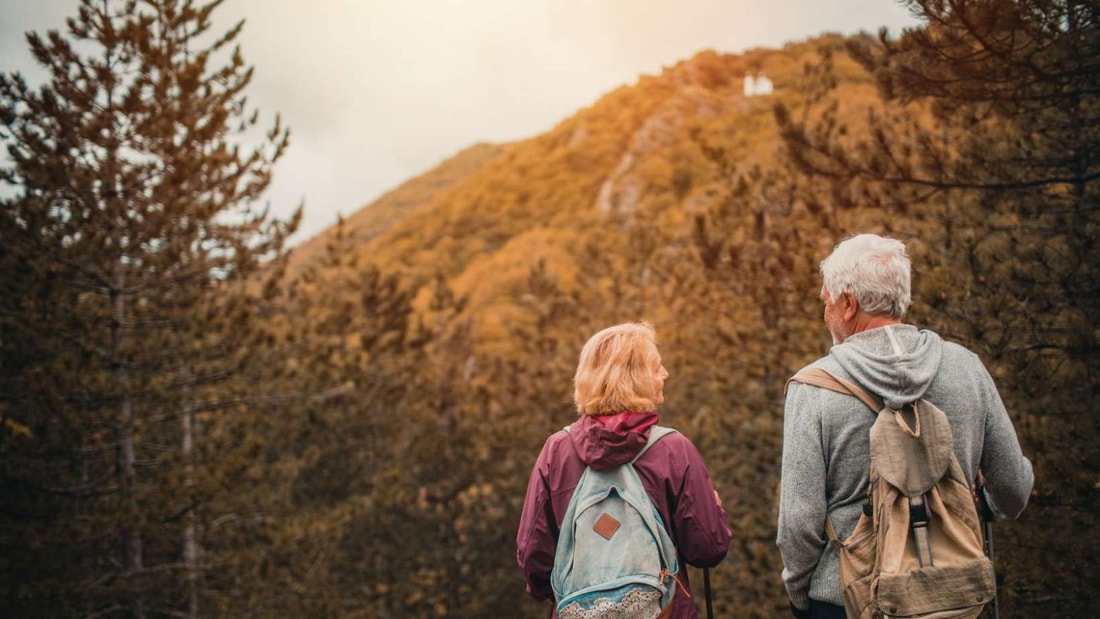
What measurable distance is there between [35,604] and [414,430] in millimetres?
11374

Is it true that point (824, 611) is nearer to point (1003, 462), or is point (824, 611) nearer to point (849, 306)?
point (1003, 462)

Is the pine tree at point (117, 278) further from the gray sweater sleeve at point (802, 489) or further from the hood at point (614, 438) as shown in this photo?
the gray sweater sleeve at point (802, 489)

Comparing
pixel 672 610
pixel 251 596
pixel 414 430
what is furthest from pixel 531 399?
pixel 672 610

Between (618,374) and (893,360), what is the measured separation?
832 mm

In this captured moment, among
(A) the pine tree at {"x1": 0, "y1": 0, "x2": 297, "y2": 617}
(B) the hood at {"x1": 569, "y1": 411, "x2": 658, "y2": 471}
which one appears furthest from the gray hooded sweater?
(A) the pine tree at {"x1": 0, "y1": 0, "x2": 297, "y2": 617}

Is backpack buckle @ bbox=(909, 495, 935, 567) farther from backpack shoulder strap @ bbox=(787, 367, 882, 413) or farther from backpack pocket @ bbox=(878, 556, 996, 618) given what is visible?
backpack shoulder strap @ bbox=(787, 367, 882, 413)

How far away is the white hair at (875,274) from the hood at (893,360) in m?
0.07

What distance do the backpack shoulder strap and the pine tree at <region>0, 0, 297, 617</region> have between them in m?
7.23

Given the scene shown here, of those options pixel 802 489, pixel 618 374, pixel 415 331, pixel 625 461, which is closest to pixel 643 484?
pixel 625 461

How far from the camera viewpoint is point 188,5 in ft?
27.1

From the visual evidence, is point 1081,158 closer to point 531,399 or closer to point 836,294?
point 836,294

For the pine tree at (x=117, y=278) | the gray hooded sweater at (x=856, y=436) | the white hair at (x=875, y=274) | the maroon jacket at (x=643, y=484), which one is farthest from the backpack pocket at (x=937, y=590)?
the pine tree at (x=117, y=278)

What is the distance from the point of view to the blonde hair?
231 cm

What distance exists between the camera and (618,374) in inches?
92.4
